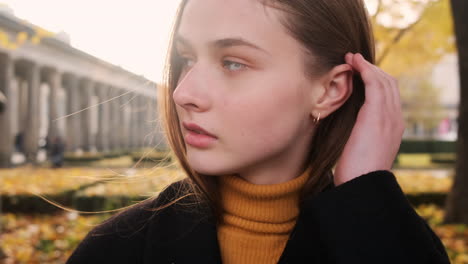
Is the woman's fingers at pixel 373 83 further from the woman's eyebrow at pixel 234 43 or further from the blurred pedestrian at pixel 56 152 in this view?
the blurred pedestrian at pixel 56 152

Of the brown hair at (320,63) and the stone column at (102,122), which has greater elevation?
the brown hair at (320,63)

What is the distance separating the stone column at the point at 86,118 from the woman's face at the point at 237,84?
3516 centimetres

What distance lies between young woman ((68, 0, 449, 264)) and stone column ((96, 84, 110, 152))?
39164 mm

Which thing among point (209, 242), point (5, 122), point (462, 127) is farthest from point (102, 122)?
point (209, 242)

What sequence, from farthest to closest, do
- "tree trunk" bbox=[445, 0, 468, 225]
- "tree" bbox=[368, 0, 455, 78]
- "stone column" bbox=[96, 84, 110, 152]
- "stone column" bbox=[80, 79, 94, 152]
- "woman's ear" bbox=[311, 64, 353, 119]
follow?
"stone column" bbox=[96, 84, 110, 152], "stone column" bbox=[80, 79, 94, 152], "tree" bbox=[368, 0, 455, 78], "tree trunk" bbox=[445, 0, 468, 225], "woman's ear" bbox=[311, 64, 353, 119]

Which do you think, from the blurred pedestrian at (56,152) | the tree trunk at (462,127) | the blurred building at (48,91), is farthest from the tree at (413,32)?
the blurred pedestrian at (56,152)

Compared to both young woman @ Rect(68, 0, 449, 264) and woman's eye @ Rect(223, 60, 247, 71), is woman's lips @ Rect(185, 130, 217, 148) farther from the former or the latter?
woman's eye @ Rect(223, 60, 247, 71)

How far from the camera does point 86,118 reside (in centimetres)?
3603

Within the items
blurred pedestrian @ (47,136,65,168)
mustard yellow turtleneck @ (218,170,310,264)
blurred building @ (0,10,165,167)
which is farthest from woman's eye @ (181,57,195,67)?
blurred pedestrian @ (47,136,65,168)

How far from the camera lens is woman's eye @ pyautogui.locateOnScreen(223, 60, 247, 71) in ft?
5.39

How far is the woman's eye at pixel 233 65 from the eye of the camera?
64.6 inches

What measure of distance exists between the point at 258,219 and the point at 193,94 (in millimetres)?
608

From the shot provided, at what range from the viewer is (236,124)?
162cm

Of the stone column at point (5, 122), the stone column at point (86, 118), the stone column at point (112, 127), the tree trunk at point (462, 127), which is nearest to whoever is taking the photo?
the tree trunk at point (462, 127)
